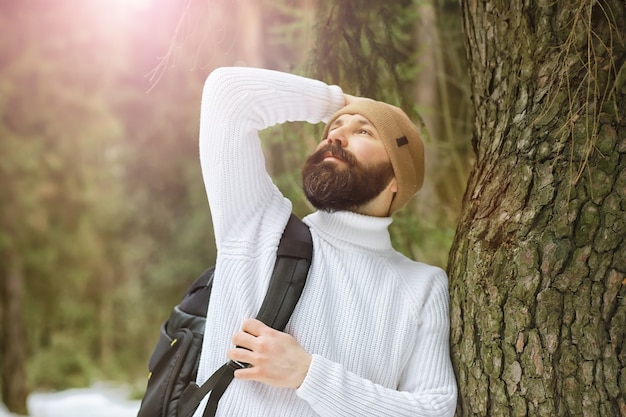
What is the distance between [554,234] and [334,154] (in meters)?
0.67

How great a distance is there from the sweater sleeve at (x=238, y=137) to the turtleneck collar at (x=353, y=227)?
0.18 meters

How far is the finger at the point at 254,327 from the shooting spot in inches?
63.5

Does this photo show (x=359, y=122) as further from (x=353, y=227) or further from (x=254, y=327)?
(x=254, y=327)

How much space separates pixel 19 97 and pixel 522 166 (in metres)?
6.12

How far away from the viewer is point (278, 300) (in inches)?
66.1

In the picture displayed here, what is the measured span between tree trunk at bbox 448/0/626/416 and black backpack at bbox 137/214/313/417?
0.47 m

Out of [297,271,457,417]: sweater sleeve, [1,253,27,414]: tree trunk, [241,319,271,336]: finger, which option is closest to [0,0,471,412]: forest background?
[1,253,27,414]: tree trunk

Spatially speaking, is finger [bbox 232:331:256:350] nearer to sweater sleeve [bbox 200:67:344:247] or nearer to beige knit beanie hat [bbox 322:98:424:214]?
sweater sleeve [bbox 200:67:344:247]

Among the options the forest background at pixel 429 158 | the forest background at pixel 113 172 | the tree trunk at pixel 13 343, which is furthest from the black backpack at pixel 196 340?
the tree trunk at pixel 13 343

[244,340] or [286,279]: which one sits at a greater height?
[286,279]

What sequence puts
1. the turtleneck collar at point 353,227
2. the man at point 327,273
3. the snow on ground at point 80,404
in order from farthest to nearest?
1. the snow on ground at point 80,404
2. the turtleneck collar at point 353,227
3. the man at point 327,273

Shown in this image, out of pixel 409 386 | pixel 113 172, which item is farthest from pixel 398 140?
pixel 113 172

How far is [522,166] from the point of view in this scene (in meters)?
Answer: 1.61

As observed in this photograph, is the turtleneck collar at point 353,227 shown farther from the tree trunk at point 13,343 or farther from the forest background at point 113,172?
the tree trunk at point 13,343
